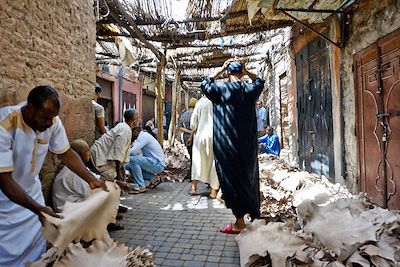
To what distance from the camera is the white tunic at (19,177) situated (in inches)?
87.0

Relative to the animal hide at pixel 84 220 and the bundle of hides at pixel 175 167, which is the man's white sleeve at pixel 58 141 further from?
the bundle of hides at pixel 175 167

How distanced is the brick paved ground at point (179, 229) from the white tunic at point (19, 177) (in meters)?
1.08

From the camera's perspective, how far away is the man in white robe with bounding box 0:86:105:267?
2.05 metres

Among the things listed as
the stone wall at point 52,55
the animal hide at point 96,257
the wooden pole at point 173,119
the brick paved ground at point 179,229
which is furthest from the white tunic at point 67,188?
the wooden pole at point 173,119

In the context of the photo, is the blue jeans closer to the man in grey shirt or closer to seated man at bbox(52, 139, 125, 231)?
the man in grey shirt

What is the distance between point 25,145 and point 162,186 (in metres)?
4.31

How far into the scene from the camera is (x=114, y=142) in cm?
473

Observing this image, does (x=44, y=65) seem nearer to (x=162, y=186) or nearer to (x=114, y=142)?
(x=114, y=142)

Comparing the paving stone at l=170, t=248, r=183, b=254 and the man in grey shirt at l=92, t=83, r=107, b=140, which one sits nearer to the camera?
the paving stone at l=170, t=248, r=183, b=254

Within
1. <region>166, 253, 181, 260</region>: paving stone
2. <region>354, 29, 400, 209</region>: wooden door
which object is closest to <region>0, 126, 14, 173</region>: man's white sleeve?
<region>166, 253, 181, 260</region>: paving stone

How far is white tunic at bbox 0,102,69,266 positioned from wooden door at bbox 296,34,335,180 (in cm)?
463

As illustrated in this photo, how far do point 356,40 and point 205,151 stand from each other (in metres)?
2.73

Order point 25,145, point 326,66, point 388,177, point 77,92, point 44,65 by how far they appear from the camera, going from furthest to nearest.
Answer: point 326,66 < point 77,92 < point 388,177 < point 44,65 < point 25,145

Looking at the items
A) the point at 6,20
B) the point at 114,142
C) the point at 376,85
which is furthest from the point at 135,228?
the point at 376,85
